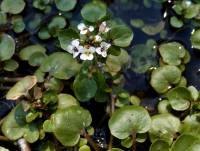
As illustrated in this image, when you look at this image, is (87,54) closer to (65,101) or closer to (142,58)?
(65,101)

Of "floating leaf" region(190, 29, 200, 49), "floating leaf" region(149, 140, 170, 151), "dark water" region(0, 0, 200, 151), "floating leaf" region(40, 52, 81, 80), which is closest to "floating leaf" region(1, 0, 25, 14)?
"dark water" region(0, 0, 200, 151)

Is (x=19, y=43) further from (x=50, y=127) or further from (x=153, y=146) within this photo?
(x=153, y=146)

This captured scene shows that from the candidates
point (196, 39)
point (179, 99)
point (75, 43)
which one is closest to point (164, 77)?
point (179, 99)

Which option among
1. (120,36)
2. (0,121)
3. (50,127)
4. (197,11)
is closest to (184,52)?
(197,11)

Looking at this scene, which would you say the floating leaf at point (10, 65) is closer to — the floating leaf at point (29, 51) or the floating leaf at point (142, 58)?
the floating leaf at point (29, 51)

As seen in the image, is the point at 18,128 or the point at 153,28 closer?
the point at 18,128

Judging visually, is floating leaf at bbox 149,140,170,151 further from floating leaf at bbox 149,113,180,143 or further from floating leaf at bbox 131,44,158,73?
floating leaf at bbox 131,44,158,73
